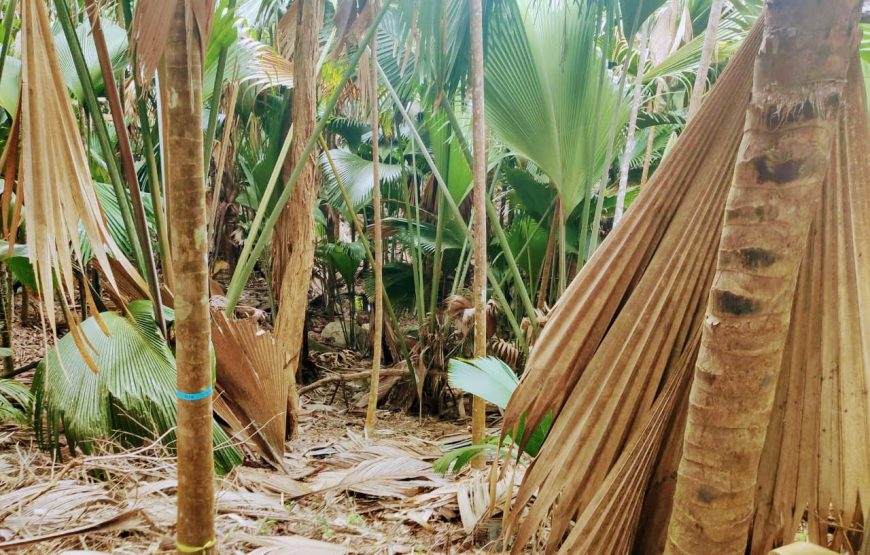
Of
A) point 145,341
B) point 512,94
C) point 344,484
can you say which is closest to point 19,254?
point 145,341

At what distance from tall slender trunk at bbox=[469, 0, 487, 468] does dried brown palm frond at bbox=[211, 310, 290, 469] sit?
0.83 m

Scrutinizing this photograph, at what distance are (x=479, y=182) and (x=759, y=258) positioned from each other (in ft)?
4.73

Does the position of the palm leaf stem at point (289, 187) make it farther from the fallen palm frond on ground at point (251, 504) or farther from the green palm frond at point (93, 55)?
the green palm frond at point (93, 55)

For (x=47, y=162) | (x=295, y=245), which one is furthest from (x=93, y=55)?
(x=47, y=162)

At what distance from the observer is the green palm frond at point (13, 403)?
2.30 m

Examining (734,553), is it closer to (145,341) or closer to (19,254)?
(145,341)

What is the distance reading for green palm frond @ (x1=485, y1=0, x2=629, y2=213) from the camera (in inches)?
99.9

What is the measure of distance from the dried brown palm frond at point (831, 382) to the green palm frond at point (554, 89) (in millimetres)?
1542

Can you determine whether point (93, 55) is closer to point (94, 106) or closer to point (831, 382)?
point (94, 106)

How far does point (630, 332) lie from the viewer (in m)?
1.13

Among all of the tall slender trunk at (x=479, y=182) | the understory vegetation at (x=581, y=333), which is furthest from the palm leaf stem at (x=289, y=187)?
the tall slender trunk at (x=479, y=182)

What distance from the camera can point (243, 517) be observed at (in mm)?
1715

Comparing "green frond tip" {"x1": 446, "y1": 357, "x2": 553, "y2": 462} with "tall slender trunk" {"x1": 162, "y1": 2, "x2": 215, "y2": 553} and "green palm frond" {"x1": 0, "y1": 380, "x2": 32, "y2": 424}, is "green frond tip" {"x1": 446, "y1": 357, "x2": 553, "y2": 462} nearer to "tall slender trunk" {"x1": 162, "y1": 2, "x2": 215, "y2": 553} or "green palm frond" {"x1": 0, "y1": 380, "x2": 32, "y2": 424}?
"tall slender trunk" {"x1": 162, "y1": 2, "x2": 215, "y2": 553}

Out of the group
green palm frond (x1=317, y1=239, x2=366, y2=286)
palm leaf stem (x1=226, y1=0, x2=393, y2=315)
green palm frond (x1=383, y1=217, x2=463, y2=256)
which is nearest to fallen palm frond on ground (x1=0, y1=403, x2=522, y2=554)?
palm leaf stem (x1=226, y1=0, x2=393, y2=315)
